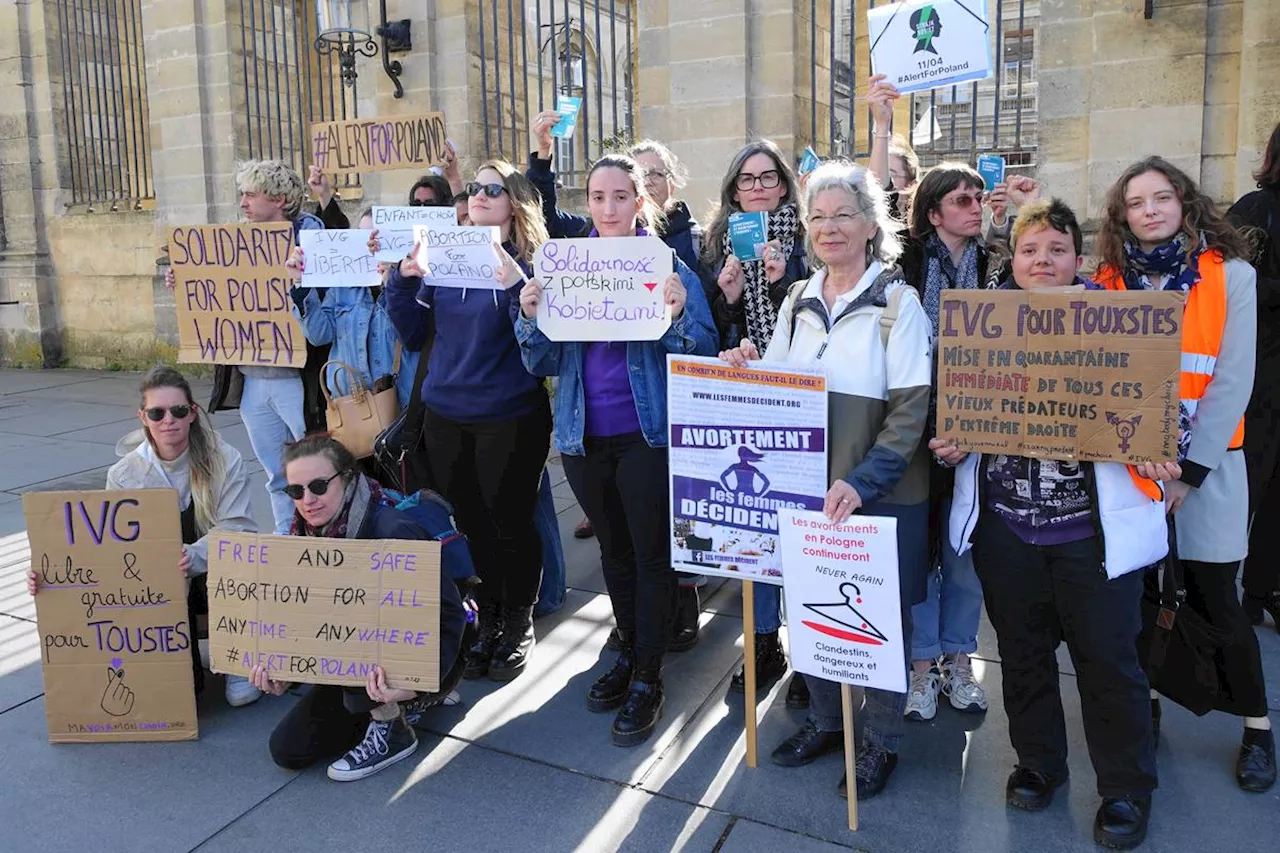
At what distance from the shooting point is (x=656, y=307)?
329 cm

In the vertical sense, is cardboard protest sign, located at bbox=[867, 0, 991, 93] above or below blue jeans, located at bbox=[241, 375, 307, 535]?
above

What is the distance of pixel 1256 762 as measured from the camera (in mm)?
3033

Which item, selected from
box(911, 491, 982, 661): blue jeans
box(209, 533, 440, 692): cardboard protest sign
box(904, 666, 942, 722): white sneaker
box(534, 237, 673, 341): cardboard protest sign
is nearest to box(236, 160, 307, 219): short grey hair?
box(534, 237, 673, 341): cardboard protest sign

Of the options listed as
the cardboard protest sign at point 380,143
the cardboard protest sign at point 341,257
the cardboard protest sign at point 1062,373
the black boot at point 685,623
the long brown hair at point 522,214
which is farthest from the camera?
the cardboard protest sign at point 380,143

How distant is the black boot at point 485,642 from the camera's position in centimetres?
393

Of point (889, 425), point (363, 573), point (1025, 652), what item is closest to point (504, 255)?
point (363, 573)

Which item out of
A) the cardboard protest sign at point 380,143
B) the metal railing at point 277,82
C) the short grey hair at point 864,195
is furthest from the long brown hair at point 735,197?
the metal railing at point 277,82

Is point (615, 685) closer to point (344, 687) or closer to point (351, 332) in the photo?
point (344, 687)

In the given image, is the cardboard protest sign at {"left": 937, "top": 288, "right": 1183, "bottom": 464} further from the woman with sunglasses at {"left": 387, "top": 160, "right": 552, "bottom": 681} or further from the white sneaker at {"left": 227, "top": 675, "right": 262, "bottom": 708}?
the white sneaker at {"left": 227, "top": 675, "right": 262, "bottom": 708}

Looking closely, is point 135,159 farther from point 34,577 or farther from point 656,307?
point 656,307

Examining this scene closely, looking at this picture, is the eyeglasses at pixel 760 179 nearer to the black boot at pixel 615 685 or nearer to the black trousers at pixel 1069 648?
the black trousers at pixel 1069 648

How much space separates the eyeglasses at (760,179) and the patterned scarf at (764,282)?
10cm

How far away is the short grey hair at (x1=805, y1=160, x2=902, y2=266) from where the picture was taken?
2.89 m

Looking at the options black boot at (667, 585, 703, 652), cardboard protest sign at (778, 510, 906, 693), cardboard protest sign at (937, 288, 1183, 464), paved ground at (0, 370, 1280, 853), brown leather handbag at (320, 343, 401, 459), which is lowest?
paved ground at (0, 370, 1280, 853)
